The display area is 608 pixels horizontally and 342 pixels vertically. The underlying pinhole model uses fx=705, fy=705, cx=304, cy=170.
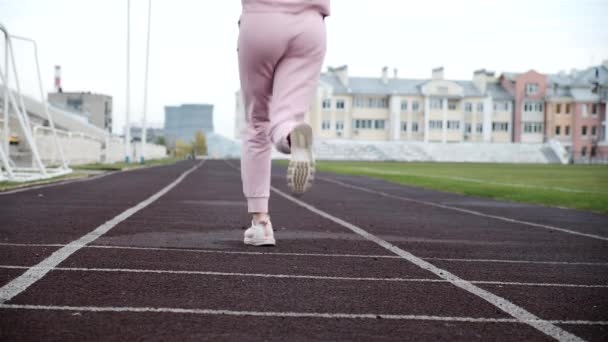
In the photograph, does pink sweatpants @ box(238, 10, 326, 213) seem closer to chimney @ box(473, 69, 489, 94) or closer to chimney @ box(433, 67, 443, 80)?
chimney @ box(433, 67, 443, 80)

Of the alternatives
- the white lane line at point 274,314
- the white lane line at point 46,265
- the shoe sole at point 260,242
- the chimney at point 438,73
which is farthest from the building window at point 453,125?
the white lane line at point 274,314

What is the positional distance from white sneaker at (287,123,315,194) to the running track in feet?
1.73

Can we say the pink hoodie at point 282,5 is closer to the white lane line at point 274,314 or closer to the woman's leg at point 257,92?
the woman's leg at point 257,92

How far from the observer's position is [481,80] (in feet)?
354

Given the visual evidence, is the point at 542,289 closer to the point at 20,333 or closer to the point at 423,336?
the point at 423,336

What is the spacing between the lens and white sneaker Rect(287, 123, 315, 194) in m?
4.18

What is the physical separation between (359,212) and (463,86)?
102m

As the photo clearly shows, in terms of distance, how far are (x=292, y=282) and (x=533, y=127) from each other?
364 ft

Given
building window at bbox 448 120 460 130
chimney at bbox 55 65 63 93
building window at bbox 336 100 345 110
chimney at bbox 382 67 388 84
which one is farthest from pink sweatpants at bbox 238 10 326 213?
chimney at bbox 55 65 63 93

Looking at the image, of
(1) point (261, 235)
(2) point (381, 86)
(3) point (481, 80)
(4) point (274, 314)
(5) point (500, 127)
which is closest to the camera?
(4) point (274, 314)

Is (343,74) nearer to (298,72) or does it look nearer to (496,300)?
(298,72)

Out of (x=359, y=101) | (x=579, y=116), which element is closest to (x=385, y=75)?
(x=359, y=101)

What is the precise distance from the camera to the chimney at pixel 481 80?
107938mm

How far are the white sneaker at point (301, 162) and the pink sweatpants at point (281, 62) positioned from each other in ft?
0.58
